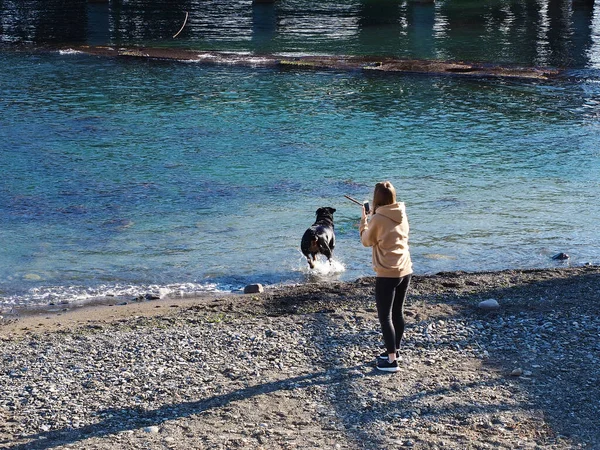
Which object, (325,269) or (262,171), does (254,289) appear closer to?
(325,269)

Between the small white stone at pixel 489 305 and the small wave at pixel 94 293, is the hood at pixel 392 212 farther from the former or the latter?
the small wave at pixel 94 293

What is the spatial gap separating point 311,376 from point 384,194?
1689 mm

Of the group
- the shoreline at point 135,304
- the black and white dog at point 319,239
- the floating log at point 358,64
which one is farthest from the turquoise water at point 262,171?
the floating log at point 358,64

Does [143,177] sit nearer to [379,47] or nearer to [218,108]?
[218,108]

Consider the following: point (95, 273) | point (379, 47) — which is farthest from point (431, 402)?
point (379, 47)

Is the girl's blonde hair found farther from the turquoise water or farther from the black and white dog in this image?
the turquoise water

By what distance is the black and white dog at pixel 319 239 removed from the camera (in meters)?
11.5

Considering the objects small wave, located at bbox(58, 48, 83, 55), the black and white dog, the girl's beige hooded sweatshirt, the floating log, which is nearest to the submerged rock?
the black and white dog

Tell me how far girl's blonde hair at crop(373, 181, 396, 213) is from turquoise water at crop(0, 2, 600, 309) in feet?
14.6

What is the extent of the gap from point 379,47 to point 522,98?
31.2 feet

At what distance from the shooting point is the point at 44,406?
726cm

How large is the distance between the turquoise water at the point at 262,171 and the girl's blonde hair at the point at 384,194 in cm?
446

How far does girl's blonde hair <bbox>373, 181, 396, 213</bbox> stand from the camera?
7.56 m

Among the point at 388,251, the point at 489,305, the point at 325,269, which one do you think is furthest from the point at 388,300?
the point at 325,269
